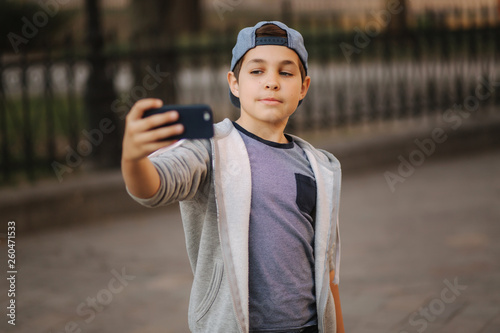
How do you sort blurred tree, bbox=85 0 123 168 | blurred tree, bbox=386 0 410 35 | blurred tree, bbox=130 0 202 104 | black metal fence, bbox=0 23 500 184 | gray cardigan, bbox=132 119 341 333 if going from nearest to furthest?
gray cardigan, bbox=132 119 341 333
black metal fence, bbox=0 23 500 184
blurred tree, bbox=85 0 123 168
blurred tree, bbox=130 0 202 104
blurred tree, bbox=386 0 410 35

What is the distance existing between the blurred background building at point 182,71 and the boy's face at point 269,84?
5.34 metres

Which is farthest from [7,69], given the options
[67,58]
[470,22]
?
[470,22]

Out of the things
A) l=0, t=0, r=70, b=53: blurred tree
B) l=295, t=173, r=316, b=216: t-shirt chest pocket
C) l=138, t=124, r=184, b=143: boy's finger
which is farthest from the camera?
l=0, t=0, r=70, b=53: blurred tree

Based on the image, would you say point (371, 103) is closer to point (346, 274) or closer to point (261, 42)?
point (346, 274)

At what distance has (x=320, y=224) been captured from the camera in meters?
2.32

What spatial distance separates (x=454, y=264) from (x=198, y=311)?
3730mm

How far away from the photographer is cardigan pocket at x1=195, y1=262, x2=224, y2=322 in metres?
2.19

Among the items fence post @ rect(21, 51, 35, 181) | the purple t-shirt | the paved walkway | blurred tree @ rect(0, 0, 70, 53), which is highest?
blurred tree @ rect(0, 0, 70, 53)

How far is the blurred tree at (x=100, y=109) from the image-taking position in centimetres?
790

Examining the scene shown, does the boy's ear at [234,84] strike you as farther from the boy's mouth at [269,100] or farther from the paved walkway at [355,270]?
the paved walkway at [355,270]

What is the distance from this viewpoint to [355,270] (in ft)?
18.2

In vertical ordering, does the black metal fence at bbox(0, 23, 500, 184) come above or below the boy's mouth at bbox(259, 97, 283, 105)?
below

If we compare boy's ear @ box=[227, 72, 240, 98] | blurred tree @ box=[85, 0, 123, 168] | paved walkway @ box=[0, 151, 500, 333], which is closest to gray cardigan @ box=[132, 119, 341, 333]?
boy's ear @ box=[227, 72, 240, 98]

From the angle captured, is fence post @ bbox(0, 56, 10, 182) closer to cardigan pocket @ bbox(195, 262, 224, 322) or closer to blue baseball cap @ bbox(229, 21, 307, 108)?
blue baseball cap @ bbox(229, 21, 307, 108)
